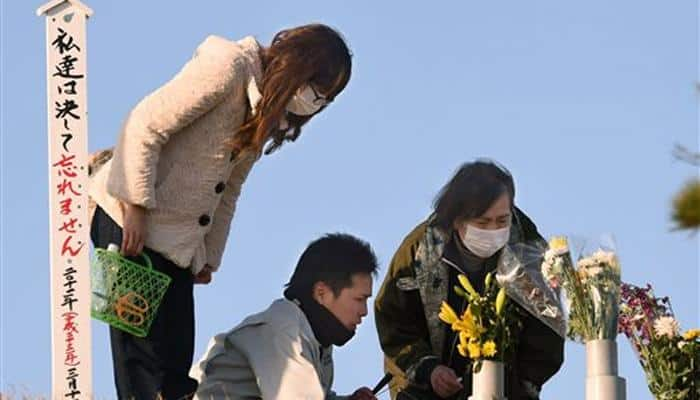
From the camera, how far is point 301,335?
4883 mm

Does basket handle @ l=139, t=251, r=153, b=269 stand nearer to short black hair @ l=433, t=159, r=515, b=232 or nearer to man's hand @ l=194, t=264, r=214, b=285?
man's hand @ l=194, t=264, r=214, b=285

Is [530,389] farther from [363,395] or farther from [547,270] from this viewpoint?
[363,395]

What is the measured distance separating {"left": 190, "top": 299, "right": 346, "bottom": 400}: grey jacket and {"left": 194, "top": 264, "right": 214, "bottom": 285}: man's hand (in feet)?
1.43

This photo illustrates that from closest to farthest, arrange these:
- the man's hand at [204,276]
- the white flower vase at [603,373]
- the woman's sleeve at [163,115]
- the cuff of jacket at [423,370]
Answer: the white flower vase at [603,373] < the woman's sleeve at [163,115] < the man's hand at [204,276] < the cuff of jacket at [423,370]

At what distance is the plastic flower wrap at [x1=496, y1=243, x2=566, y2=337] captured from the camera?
5508 mm

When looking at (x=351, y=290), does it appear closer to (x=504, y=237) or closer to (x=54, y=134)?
(x=504, y=237)

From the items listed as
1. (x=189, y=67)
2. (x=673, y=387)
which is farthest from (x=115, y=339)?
(x=673, y=387)

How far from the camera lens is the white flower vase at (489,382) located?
5105 millimetres

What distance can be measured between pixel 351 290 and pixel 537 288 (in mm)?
800

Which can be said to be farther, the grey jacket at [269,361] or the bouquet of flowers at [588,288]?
the bouquet of flowers at [588,288]

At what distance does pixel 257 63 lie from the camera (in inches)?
208

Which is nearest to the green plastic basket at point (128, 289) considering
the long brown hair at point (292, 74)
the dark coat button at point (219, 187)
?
the dark coat button at point (219, 187)

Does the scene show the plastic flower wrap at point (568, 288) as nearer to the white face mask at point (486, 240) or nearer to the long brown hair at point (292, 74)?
the white face mask at point (486, 240)

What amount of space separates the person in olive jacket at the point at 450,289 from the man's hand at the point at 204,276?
0.90m
